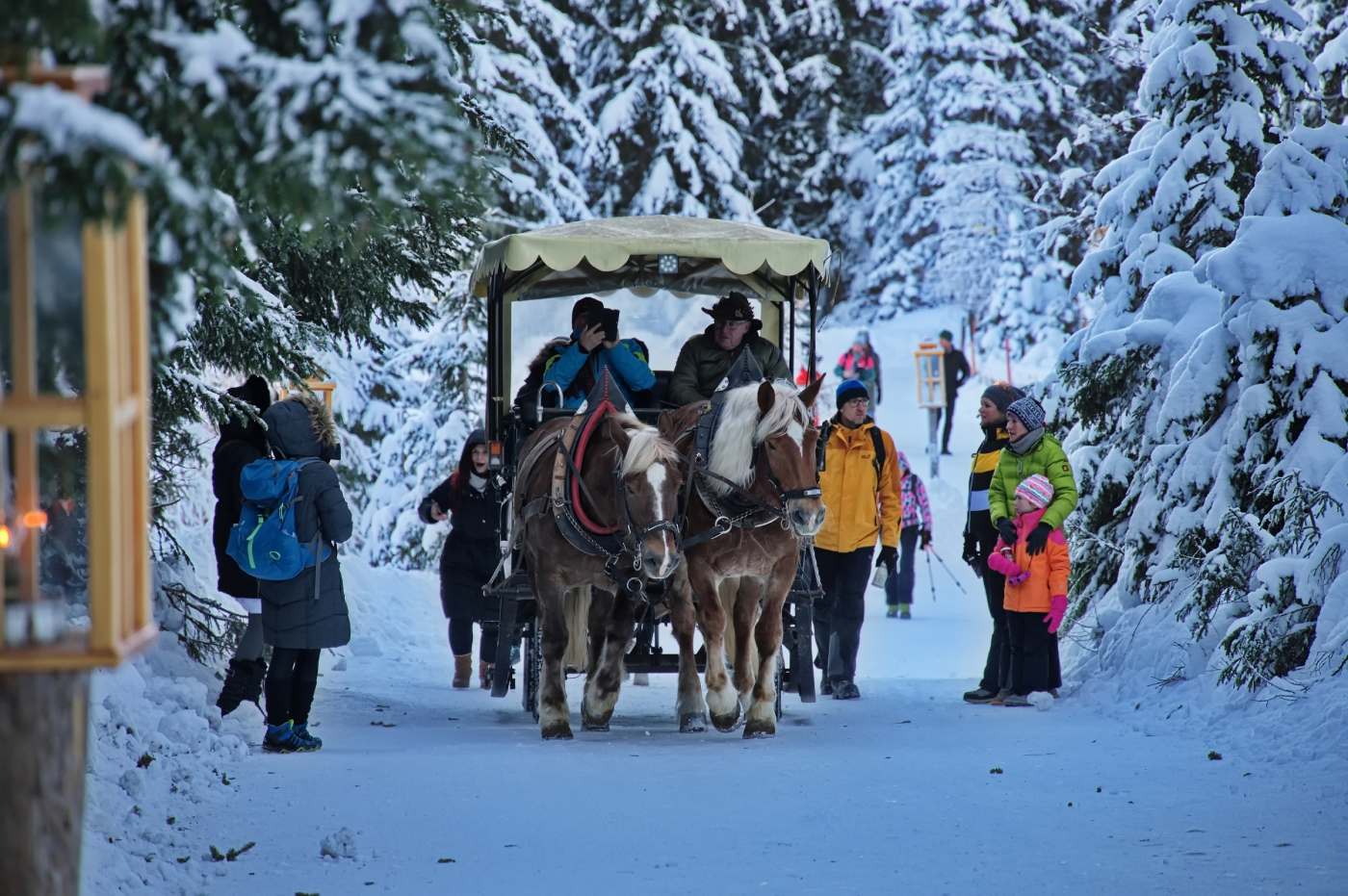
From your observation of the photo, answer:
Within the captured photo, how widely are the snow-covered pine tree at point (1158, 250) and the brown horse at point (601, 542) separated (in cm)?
444

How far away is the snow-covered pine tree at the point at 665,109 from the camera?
1284 inches

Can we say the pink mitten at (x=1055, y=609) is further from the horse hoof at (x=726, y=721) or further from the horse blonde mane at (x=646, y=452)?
the horse blonde mane at (x=646, y=452)

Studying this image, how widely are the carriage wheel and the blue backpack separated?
176 cm

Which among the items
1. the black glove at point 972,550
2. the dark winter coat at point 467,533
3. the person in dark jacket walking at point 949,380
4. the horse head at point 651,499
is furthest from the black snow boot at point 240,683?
the person in dark jacket walking at point 949,380

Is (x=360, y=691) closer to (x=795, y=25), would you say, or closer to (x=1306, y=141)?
(x=1306, y=141)

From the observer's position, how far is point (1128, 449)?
13047mm

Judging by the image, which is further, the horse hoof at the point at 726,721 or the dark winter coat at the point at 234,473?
the dark winter coat at the point at 234,473

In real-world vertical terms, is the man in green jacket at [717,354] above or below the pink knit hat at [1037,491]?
above

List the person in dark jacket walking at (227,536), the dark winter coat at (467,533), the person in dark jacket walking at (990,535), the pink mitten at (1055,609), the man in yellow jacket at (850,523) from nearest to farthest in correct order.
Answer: the person in dark jacket walking at (227,536) → the pink mitten at (1055,609) → the person in dark jacket walking at (990,535) → the man in yellow jacket at (850,523) → the dark winter coat at (467,533)

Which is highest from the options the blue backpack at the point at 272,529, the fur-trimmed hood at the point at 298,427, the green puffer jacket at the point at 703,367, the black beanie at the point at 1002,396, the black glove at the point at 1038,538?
the green puffer jacket at the point at 703,367

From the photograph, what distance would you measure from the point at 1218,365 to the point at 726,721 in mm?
4303

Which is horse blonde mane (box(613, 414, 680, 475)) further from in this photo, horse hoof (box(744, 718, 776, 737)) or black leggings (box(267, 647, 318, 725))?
black leggings (box(267, 647, 318, 725))

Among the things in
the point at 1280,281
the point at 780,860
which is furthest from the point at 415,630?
the point at 780,860

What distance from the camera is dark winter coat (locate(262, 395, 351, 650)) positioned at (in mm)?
8656
